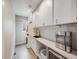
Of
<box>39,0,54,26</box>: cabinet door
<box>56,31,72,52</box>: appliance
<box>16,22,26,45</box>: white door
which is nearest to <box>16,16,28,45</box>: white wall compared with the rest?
<box>16,22,26,45</box>: white door

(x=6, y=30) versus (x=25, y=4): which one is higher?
(x=25, y=4)

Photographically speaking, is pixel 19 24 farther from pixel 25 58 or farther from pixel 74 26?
pixel 74 26

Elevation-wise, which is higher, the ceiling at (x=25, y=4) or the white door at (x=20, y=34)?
the ceiling at (x=25, y=4)

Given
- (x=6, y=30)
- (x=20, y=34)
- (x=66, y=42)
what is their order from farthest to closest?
(x=20, y=34) < (x=6, y=30) < (x=66, y=42)

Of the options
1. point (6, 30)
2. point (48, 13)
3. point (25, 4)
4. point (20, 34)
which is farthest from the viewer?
point (20, 34)

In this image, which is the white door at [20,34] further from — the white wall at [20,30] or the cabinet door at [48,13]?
the cabinet door at [48,13]

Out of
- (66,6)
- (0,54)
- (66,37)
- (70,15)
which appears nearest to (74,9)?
(70,15)

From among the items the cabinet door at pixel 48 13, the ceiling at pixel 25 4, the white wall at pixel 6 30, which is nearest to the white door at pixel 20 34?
the ceiling at pixel 25 4

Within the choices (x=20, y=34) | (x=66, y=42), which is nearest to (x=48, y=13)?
(x=66, y=42)

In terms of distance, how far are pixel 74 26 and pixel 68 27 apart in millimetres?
188

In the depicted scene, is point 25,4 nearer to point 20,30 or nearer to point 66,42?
point 66,42

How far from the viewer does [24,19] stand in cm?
766

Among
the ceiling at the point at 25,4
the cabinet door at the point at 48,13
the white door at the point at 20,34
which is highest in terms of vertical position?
the ceiling at the point at 25,4

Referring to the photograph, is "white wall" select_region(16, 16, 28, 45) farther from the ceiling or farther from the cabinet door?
the cabinet door
